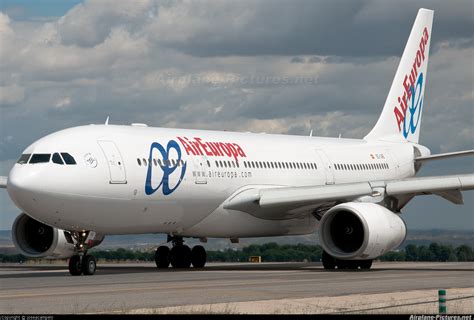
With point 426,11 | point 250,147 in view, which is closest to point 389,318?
point 250,147

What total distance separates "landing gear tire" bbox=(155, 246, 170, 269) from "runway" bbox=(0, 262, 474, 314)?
255 inches

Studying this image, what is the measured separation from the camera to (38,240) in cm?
3347

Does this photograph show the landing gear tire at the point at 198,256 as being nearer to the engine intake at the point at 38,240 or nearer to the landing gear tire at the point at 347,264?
the engine intake at the point at 38,240

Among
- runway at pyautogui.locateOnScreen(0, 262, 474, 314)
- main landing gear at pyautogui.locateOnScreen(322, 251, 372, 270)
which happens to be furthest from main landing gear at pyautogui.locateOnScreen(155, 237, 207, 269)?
runway at pyautogui.locateOnScreen(0, 262, 474, 314)

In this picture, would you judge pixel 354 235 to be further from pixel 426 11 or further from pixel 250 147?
pixel 426 11

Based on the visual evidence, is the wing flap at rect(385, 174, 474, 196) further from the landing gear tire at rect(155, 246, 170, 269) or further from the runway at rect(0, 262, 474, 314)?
the landing gear tire at rect(155, 246, 170, 269)

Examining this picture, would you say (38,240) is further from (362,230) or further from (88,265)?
(362,230)

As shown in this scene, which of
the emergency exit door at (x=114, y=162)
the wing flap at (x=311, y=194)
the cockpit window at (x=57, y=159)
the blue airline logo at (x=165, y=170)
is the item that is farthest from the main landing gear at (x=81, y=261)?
the wing flap at (x=311, y=194)

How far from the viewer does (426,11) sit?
48375mm

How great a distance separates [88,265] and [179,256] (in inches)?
311

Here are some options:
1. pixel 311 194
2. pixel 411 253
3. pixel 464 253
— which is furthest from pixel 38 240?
pixel 464 253

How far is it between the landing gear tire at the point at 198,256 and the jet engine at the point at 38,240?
511 cm

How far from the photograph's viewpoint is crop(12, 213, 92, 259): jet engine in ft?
107

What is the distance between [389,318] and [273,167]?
21040mm
